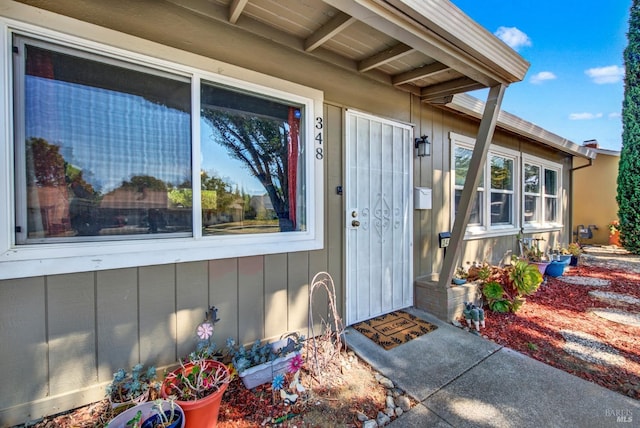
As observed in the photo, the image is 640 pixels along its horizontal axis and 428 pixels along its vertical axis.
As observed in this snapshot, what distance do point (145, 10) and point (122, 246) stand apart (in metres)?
1.46

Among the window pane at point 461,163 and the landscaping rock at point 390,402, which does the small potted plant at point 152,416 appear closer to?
the landscaping rock at point 390,402

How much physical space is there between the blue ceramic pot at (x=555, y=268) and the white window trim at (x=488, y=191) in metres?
0.73

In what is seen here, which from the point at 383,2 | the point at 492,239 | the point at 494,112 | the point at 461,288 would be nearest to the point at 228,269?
the point at 383,2

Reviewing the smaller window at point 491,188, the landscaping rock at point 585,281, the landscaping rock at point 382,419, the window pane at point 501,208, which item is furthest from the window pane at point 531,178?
the landscaping rock at point 382,419

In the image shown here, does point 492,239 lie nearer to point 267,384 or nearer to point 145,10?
point 267,384

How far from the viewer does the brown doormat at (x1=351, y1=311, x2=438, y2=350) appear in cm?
240

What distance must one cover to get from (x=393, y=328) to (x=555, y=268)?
3.85 m

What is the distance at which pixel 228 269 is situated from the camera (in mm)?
1977

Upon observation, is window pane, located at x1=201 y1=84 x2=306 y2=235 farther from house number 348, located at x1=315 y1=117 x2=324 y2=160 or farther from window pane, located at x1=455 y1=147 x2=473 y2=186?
window pane, located at x1=455 y1=147 x2=473 y2=186

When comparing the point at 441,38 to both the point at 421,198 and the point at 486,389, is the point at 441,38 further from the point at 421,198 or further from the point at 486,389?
the point at 486,389


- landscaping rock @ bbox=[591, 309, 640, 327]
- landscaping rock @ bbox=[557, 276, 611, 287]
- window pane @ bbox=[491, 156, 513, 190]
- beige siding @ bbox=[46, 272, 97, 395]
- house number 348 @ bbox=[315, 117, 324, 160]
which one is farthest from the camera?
window pane @ bbox=[491, 156, 513, 190]

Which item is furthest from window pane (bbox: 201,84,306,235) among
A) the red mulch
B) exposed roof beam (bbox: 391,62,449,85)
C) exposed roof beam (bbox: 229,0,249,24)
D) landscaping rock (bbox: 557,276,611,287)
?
landscaping rock (bbox: 557,276,611,287)

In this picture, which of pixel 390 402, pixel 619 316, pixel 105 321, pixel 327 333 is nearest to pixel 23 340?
pixel 105 321

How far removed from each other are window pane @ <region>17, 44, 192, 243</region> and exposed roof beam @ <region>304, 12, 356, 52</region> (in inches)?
40.2
